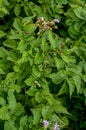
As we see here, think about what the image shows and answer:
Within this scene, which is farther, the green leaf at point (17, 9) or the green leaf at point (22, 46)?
the green leaf at point (17, 9)

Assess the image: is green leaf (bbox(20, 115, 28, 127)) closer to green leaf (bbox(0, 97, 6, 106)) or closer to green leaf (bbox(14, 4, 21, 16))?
green leaf (bbox(0, 97, 6, 106))

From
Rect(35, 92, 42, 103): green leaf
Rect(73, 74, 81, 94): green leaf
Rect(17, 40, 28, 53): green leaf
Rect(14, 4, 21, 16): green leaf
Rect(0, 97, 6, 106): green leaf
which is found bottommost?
Rect(0, 97, 6, 106): green leaf

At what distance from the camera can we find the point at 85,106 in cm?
271

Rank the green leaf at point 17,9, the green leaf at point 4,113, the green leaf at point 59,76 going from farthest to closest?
the green leaf at point 17,9 → the green leaf at point 59,76 → the green leaf at point 4,113

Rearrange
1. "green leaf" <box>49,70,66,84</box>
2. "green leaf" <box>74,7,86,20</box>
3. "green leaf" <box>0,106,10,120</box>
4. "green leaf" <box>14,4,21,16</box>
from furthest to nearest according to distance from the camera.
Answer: "green leaf" <box>14,4,21,16</box>, "green leaf" <box>74,7,86,20</box>, "green leaf" <box>49,70,66,84</box>, "green leaf" <box>0,106,10,120</box>

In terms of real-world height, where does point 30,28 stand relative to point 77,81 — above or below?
above

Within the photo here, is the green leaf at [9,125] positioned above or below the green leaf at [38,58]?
below

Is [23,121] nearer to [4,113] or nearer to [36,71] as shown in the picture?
[4,113]

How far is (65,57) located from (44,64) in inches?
4.8

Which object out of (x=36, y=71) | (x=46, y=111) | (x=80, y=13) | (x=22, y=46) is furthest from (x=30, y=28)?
(x=46, y=111)

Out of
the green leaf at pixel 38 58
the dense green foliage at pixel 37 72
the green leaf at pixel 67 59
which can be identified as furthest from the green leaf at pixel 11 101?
the green leaf at pixel 67 59

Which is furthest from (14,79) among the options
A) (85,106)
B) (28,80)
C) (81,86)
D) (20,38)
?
(85,106)

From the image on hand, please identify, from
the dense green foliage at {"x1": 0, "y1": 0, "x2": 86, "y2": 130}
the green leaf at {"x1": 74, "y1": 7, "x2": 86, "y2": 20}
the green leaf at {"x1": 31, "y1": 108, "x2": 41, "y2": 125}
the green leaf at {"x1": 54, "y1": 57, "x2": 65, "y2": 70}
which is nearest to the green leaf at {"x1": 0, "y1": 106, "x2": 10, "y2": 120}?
the dense green foliage at {"x1": 0, "y1": 0, "x2": 86, "y2": 130}

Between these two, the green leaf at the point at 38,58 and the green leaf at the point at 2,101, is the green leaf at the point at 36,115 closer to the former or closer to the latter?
the green leaf at the point at 2,101
